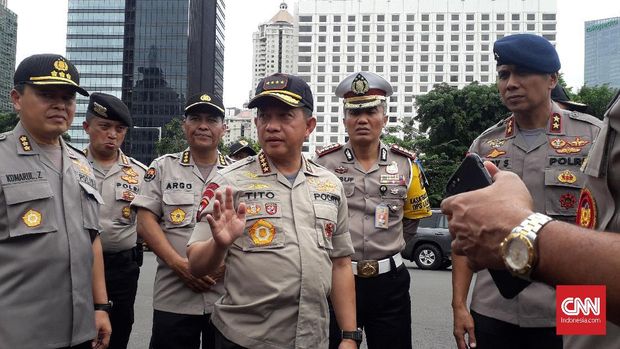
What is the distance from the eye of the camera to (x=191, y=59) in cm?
8431

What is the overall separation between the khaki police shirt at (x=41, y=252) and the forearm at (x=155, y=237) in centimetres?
57

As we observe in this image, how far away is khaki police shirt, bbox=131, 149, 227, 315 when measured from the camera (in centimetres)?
309

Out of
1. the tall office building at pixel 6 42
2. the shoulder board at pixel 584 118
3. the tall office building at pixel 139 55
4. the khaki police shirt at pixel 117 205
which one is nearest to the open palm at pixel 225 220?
the shoulder board at pixel 584 118

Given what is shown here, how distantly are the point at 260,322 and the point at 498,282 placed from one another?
1.05 metres

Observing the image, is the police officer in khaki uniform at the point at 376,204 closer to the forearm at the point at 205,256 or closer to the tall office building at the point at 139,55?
the forearm at the point at 205,256

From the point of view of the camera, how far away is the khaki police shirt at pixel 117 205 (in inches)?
149

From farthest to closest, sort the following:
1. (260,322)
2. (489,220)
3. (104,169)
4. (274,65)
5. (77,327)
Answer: (274,65) < (104,169) < (77,327) < (260,322) < (489,220)

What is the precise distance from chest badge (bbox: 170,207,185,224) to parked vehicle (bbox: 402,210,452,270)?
30.0 ft

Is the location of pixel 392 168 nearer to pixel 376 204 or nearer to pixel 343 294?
pixel 376 204

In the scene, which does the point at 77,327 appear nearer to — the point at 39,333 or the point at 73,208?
the point at 39,333

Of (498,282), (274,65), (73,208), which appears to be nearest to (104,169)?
(73,208)

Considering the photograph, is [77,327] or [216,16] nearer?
[77,327]

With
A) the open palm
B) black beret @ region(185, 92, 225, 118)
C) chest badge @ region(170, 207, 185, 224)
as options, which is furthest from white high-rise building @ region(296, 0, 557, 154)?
the open palm

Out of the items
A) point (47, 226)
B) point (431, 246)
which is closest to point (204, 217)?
point (47, 226)
